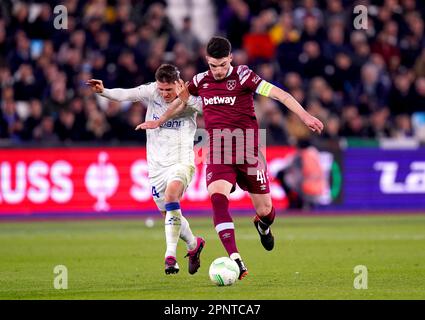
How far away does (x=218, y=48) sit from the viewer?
1072 centimetres

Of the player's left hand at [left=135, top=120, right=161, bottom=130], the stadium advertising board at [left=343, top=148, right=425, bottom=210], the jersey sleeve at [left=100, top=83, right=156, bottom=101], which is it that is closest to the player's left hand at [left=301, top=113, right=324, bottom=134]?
the player's left hand at [left=135, top=120, right=161, bottom=130]

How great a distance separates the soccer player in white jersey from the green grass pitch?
66 cm

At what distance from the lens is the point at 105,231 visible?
18078mm

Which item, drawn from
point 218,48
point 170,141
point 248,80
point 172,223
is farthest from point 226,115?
point 172,223

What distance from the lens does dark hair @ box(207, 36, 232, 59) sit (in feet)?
35.1

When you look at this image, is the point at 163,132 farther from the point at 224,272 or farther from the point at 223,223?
the point at 224,272

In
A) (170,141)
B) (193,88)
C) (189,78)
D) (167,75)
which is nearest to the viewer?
(193,88)

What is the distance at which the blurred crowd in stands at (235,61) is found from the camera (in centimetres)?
2184

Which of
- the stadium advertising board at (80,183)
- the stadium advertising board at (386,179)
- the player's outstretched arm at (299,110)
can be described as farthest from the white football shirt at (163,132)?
the stadium advertising board at (386,179)

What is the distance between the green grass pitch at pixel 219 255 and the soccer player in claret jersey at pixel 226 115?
92 centimetres

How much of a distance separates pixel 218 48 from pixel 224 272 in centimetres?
232

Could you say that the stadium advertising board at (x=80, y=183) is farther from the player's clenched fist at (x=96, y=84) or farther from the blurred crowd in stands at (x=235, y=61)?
the player's clenched fist at (x=96, y=84)
